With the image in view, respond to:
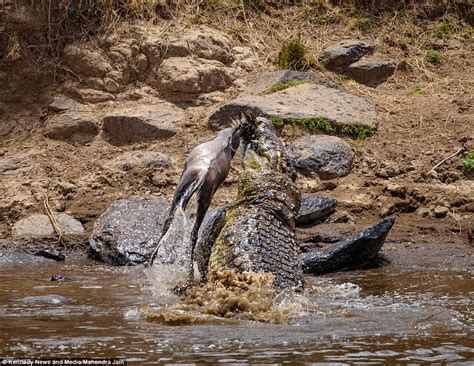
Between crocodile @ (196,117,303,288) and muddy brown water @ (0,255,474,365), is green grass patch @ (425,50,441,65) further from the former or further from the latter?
crocodile @ (196,117,303,288)

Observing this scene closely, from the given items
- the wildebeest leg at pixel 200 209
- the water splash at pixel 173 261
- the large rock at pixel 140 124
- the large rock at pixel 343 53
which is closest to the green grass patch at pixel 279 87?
the large rock at pixel 343 53

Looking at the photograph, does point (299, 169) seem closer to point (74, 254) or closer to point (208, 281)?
point (74, 254)

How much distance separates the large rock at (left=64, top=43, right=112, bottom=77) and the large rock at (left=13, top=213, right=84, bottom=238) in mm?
2647

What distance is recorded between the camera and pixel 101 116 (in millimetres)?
10156

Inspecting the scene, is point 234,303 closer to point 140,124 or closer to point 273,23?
point 140,124

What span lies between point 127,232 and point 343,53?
4376 mm

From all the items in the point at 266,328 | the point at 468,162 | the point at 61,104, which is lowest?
the point at 266,328

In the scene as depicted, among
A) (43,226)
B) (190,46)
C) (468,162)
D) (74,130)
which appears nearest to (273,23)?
(190,46)

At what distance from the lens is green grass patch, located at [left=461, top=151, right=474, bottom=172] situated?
867cm

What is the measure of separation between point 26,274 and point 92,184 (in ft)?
6.96

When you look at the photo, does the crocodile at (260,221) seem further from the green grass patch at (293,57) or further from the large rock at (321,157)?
the green grass patch at (293,57)

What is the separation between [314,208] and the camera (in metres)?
8.03

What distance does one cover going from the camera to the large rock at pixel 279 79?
10.2 metres

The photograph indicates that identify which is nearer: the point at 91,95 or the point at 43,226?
the point at 43,226
